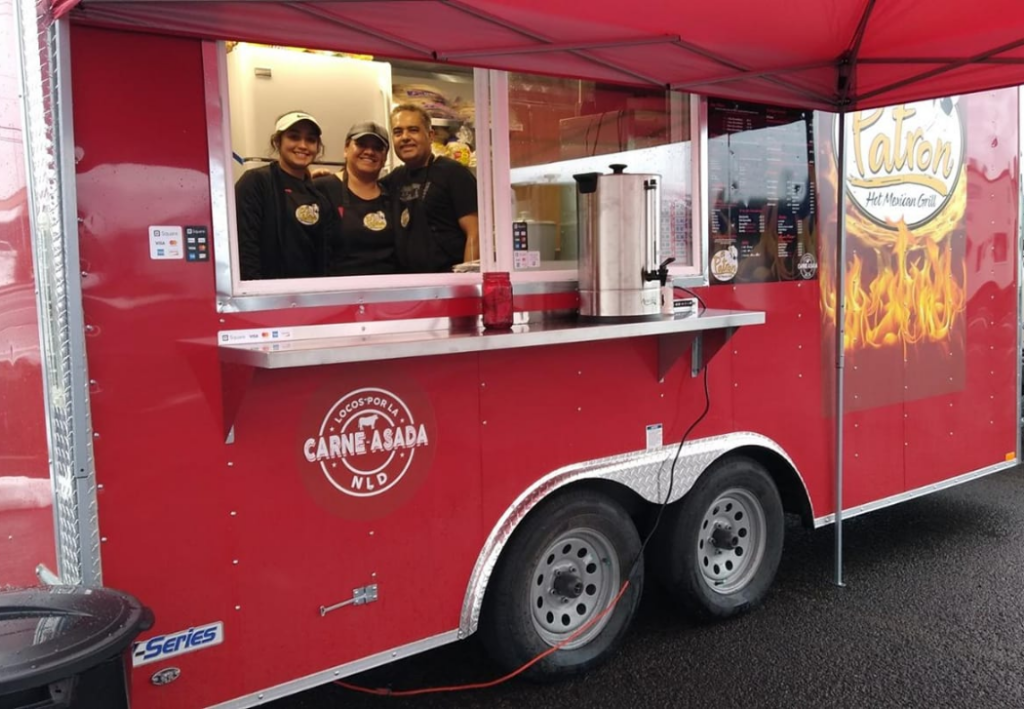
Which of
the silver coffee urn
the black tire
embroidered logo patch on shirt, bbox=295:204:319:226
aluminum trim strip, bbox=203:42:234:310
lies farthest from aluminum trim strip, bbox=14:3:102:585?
the black tire

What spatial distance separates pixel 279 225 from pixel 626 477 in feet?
5.45

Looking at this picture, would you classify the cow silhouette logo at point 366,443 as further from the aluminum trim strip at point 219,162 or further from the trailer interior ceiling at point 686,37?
the trailer interior ceiling at point 686,37

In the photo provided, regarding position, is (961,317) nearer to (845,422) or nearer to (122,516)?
(845,422)

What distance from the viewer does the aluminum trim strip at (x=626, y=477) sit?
10.5 ft

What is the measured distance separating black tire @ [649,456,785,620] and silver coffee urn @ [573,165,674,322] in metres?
0.97

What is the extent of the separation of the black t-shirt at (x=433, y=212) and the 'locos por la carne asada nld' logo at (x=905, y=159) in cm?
200

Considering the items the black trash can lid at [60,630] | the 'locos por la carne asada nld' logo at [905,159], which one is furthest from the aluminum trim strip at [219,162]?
the 'locos por la carne asada nld' logo at [905,159]

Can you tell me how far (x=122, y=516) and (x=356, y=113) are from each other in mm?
2834

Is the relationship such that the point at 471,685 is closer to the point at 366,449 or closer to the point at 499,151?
the point at 366,449

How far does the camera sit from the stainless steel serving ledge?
2439 millimetres

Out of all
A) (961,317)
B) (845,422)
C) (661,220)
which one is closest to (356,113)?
(661,220)

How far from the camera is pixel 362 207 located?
349 centimetres

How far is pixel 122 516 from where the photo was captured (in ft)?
8.04

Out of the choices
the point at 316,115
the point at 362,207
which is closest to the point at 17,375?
the point at 362,207
